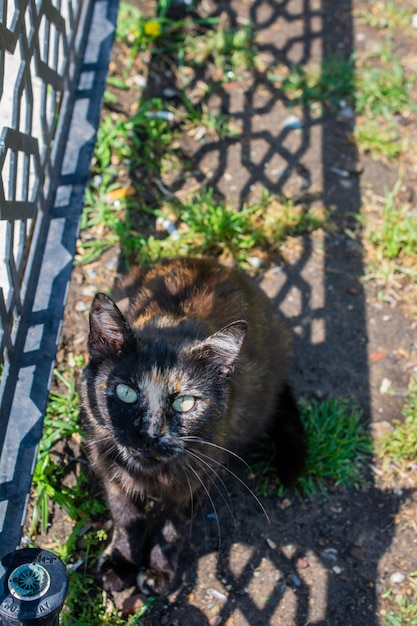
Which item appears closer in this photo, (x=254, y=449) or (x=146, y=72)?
(x=254, y=449)

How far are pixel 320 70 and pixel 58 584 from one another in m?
4.21

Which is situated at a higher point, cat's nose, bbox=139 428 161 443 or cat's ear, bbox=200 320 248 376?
cat's ear, bbox=200 320 248 376

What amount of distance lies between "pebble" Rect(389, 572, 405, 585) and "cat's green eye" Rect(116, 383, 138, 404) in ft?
4.96

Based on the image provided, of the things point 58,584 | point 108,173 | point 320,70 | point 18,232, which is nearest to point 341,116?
point 320,70

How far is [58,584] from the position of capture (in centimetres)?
233

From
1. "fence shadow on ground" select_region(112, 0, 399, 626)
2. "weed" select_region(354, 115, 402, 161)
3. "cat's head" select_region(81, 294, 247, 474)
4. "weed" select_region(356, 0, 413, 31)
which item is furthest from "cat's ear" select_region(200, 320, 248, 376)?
"weed" select_region(356, 0, 413, 31)

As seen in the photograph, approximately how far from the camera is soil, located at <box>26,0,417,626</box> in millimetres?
3254

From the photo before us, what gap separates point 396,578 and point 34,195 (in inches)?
91.1

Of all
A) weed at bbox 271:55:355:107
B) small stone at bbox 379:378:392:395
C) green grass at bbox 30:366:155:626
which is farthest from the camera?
weed at bbox 271:55:355:107

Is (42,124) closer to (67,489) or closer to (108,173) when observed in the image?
(108,173)

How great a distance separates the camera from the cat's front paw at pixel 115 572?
3.16 m

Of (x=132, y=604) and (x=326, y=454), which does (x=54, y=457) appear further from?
(x=326, y=454)

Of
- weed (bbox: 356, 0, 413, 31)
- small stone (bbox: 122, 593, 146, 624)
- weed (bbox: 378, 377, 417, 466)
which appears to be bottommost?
small stone (bbox: 122, 593, 146, 624)

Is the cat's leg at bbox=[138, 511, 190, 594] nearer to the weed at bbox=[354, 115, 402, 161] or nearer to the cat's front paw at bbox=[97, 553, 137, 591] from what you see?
the cat's front paw at bbox=[97, 553, 137, 591]
